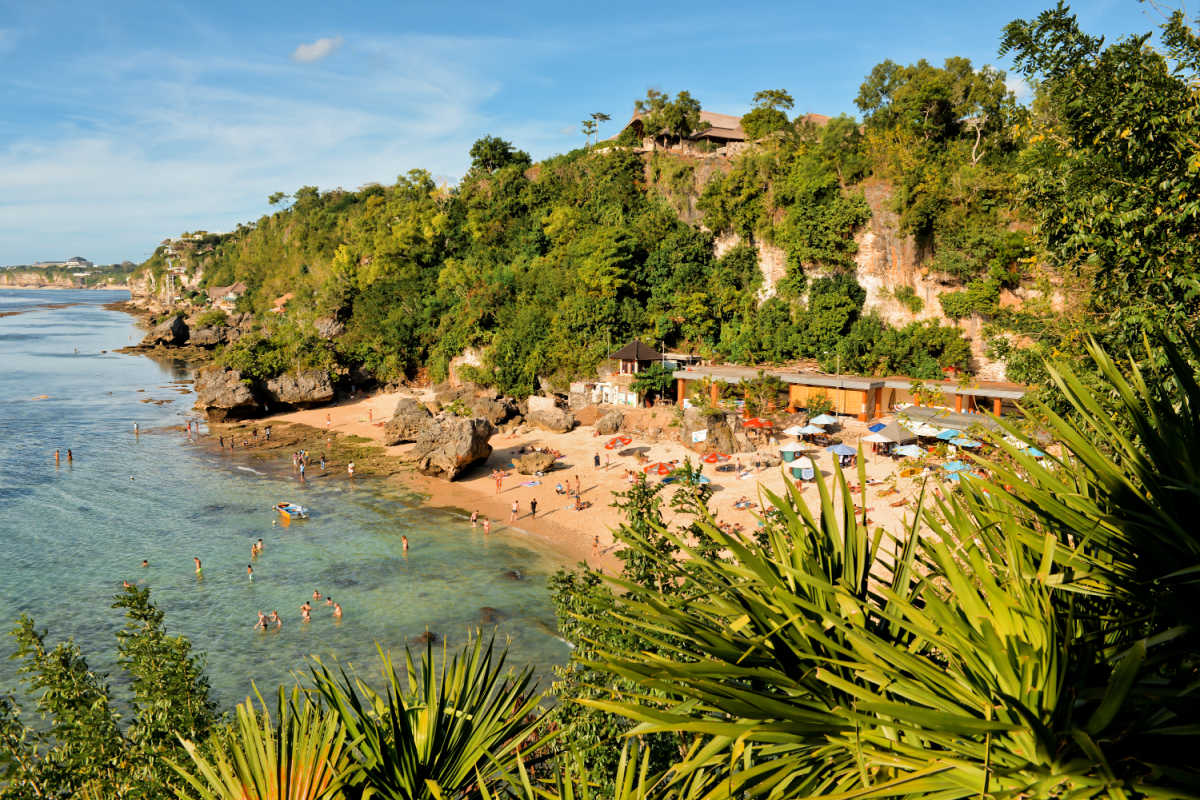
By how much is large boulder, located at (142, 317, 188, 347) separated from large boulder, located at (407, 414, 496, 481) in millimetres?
59382

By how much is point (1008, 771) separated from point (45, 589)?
27.4 meters

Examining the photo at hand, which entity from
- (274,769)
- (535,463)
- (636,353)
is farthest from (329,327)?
(274,769)

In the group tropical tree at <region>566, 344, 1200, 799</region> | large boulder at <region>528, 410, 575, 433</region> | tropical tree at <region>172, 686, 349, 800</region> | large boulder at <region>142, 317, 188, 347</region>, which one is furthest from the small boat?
large boulder at <region>142, 317, 188, 347</region>

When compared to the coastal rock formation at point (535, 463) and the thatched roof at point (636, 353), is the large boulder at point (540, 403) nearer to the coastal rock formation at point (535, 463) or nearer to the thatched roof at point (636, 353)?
the thatched roof at point (636, 353)

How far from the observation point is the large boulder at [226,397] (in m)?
41.7

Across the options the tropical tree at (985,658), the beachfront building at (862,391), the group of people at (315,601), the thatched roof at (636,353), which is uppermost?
the tropical tree at (985,658)

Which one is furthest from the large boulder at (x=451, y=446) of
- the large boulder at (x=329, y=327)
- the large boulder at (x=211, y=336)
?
the large boulder at (x=211, y=336)

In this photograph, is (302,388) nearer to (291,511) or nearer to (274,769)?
(291,511)

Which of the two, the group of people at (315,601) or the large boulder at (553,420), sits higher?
the large boulder at (553,420)

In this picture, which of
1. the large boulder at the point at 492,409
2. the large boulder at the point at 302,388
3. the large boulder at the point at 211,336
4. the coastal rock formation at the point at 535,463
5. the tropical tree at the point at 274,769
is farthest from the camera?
the large boulder at the point at 211,336

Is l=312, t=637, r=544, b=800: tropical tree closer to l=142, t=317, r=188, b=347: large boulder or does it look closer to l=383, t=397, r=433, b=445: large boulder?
l=383, t=397, r=433, b=445: large boulder

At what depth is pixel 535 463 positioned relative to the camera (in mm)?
30766

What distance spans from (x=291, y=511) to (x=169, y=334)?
6173 cm

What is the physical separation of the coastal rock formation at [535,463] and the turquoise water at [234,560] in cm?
433
